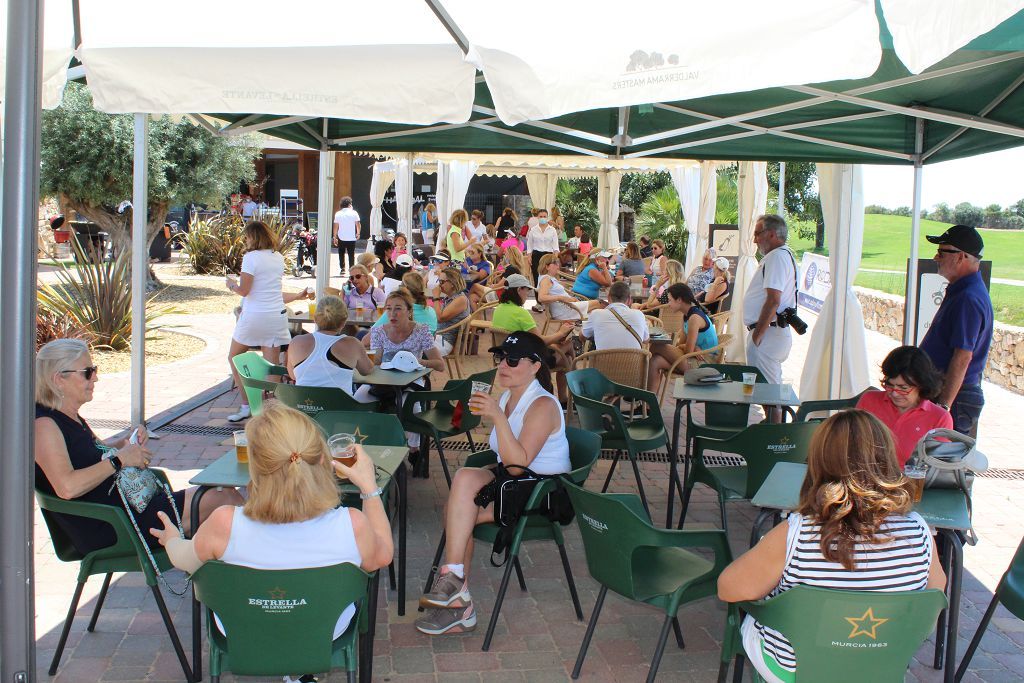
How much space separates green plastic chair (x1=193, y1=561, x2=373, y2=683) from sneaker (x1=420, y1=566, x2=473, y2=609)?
3.49ft

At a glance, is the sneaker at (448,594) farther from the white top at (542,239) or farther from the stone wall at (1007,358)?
the white top at (542,239)

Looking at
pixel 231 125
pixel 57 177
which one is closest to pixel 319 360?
pixel 231 125

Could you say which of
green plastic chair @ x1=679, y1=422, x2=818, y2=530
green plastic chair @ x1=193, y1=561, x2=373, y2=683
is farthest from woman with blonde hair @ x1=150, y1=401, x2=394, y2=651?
green plastic chair @ x1=679, y1=422, x2=818, y2=530

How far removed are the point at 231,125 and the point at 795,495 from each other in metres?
5.50

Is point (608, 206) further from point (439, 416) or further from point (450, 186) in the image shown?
point (439, 416)

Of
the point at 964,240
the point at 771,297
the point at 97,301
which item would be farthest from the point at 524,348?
the point at 97,301

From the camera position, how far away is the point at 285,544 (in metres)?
2.53

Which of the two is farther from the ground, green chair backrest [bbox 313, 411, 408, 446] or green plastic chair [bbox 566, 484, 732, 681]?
green chair backrest [bbox 313, 411, 408, 446]

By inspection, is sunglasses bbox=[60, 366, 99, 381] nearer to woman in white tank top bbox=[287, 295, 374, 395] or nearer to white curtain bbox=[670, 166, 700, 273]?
woman in white tank top bbox=[287, 295, 374, 395]

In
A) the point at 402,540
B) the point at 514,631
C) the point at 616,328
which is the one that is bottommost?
the point at 514,631

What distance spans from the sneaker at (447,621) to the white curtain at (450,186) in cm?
1479

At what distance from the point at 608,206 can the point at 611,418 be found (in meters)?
15.7

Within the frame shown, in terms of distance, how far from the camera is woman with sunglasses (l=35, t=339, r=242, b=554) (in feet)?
10.3

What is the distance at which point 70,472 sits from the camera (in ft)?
10.3
